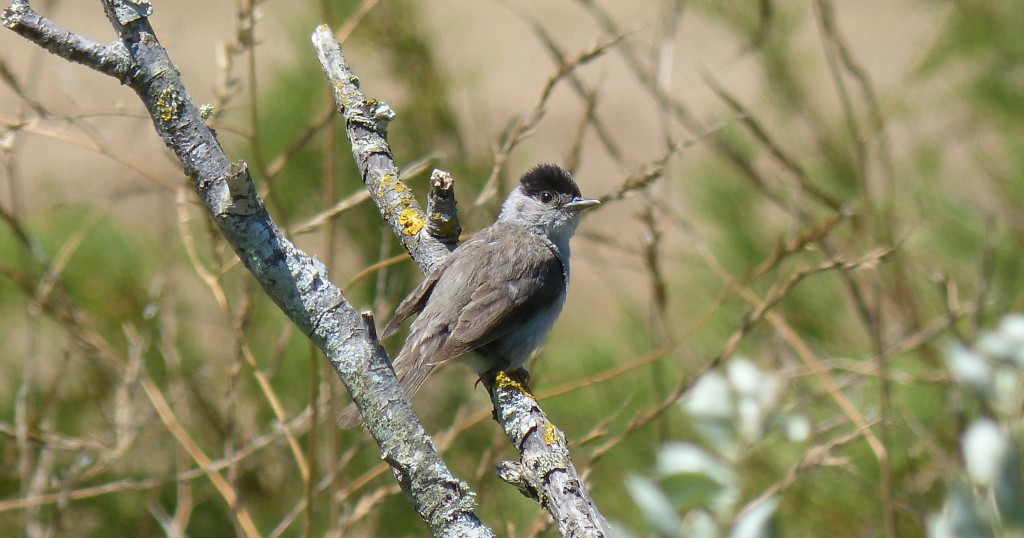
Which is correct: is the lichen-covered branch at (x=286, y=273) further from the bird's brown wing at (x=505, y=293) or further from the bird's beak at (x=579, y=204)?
the bird's beak at (x=579, y=204)

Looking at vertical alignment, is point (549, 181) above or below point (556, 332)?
above

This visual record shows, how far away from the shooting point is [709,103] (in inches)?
429

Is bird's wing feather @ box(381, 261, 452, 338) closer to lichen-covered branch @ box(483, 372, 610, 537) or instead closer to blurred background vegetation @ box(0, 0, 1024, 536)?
blurred background vegetation @ box(0, 0, 1024, 536)

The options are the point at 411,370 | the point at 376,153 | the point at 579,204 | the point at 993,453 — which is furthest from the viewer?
the point at 579,204

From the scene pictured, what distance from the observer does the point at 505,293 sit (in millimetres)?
3836

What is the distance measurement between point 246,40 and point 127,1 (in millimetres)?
1167

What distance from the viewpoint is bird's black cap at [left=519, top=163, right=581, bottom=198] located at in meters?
4.40

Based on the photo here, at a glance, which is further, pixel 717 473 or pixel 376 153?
pixel 376 153

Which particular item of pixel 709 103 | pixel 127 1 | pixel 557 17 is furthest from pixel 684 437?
pixel 557 17

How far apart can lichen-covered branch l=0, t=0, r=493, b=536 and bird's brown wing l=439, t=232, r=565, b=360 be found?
5.27 feet

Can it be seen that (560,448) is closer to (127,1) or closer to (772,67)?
(127,1)

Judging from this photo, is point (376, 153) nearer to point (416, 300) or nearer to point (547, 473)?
point (416, 300)

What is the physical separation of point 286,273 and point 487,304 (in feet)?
6.19

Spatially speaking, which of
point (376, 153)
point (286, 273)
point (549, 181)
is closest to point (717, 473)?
point (286, 273)
